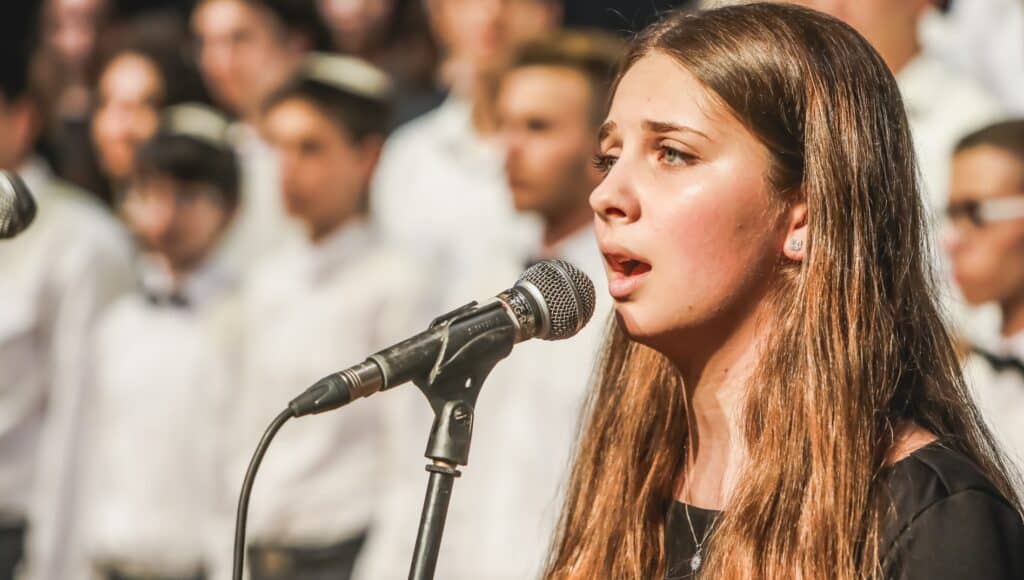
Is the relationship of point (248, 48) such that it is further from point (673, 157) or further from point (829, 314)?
point (829, 314)

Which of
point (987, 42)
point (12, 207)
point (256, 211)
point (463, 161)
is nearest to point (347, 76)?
point (463, 161)

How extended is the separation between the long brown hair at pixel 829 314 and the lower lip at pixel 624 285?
0.63ft

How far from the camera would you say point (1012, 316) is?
3.63 meters

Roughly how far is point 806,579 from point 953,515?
18 centimetres

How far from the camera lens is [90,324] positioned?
17.1 ft

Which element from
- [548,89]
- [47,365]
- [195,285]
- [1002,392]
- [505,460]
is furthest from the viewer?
[195,285]

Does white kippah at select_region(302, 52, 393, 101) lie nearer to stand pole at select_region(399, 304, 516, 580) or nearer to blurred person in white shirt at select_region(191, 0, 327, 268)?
blurred person in white shirt at select_region(191, 0, 327, 268)

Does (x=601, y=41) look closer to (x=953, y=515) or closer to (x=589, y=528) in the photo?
(x=589, y=528)

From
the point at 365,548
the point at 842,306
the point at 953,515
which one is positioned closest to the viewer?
the point at 953,515

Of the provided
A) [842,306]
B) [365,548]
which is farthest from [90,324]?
[842,306]

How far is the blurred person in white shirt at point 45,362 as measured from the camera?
196 inches

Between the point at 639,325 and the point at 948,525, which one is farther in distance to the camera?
the point at 639,325

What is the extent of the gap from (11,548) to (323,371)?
48.5 inches

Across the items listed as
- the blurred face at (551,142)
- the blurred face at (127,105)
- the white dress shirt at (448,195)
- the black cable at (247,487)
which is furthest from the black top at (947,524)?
the blurred face at (127,105)
